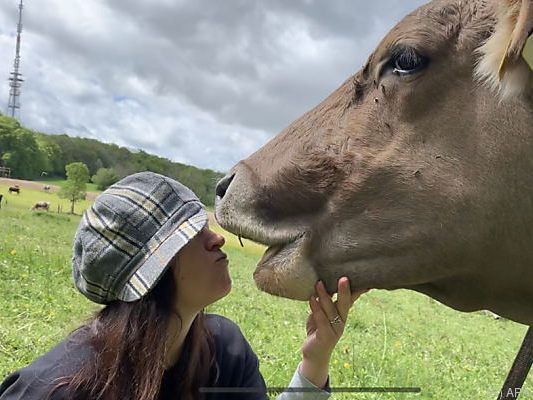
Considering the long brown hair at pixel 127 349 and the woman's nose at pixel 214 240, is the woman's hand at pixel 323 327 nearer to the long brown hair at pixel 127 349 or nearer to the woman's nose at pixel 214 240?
the woman's nose at pixel 214 240

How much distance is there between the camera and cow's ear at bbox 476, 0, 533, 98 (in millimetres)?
1746

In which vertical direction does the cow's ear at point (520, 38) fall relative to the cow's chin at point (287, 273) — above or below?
above

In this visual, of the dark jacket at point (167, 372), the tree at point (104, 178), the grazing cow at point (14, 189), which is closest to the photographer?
the dark jacket at point (167, 372)

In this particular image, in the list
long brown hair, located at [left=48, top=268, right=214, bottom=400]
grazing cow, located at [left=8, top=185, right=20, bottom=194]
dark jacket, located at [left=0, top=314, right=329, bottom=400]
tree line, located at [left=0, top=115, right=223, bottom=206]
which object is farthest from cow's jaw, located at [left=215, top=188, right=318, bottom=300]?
grazing cow, located at [left=8, top=185, right=20, bottom=194]

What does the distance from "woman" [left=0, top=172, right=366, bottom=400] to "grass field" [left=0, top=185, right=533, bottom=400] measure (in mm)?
328

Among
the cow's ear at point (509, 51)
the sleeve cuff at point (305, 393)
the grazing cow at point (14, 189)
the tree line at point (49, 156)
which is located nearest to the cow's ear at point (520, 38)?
the cow's ear at point (509, 51)

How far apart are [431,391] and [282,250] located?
13.8ft

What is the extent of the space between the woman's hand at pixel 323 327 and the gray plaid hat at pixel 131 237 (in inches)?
22.2

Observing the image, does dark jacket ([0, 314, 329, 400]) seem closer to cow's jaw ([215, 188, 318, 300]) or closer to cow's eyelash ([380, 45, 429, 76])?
cow's jaw ([215, 188, 318, 300])

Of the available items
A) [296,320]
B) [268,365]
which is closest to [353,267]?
[268,365]

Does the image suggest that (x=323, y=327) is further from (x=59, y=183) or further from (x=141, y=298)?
(x=59, y=183)

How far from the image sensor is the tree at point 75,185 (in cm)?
6088

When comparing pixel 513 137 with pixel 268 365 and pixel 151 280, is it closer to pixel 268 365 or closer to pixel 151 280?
pixel 151 280

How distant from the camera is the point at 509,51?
181 centimetres
